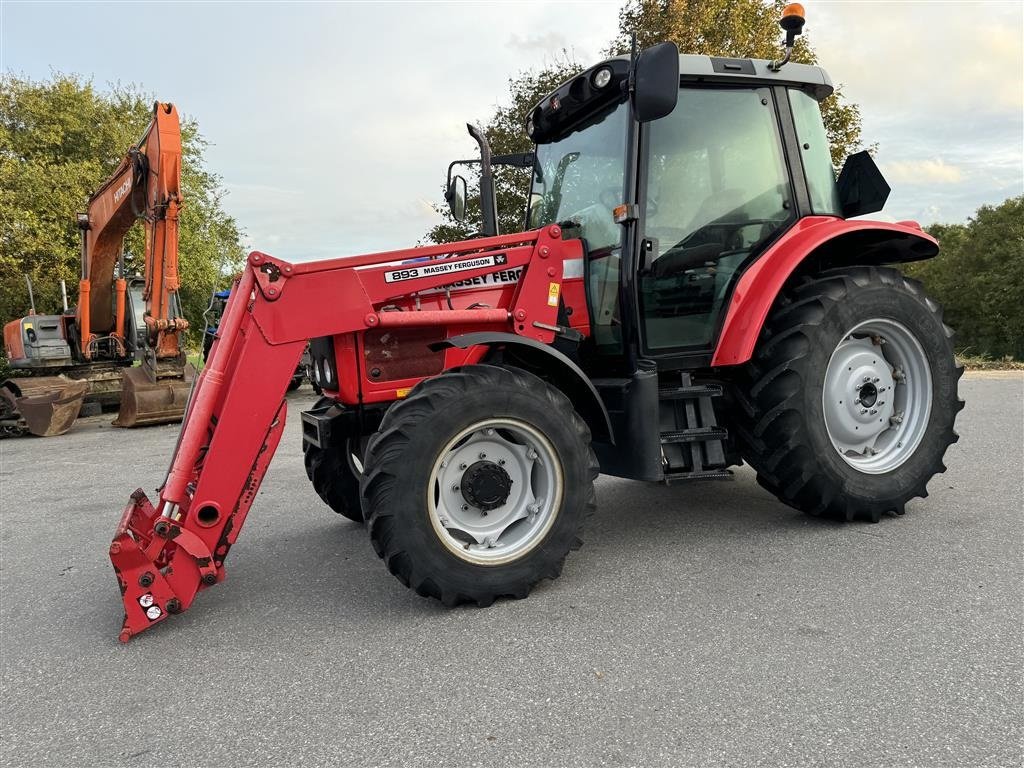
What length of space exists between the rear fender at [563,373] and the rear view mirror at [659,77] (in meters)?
1.17

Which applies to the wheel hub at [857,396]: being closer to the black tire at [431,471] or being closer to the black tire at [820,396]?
the black tire at [820,396]

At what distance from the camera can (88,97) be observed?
1928 cm

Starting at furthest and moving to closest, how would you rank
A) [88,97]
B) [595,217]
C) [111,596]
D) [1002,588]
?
[88,97] → [595,217] → [111,596] → [1002,588]

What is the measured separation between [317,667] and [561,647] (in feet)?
3.00

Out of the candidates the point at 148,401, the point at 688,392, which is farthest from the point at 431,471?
the point at 148,401

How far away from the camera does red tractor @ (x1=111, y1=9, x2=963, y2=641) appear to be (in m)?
2.96

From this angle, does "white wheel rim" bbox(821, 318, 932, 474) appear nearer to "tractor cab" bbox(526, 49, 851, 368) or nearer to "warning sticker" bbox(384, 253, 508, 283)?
"tractor cab" bbox(526, 49, 851, 368)

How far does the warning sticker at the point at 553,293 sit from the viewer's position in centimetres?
358

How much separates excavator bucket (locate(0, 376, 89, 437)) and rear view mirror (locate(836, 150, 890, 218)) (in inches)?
405

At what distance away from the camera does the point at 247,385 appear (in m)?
2.99

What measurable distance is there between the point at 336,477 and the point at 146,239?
763cm

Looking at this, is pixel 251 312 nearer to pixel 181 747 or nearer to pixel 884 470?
pixel 181 747

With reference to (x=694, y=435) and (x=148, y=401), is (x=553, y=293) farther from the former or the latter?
(x=148, y=401)

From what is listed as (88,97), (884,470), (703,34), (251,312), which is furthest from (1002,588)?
(88,97)
